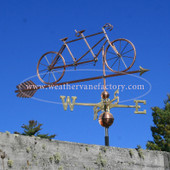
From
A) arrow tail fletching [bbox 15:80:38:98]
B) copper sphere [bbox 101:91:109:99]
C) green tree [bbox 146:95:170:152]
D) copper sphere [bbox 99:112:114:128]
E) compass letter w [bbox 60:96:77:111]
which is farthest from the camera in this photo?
green tree [bbox 146:95:170:152]

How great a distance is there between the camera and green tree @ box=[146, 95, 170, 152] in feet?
69.5

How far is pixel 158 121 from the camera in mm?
22156

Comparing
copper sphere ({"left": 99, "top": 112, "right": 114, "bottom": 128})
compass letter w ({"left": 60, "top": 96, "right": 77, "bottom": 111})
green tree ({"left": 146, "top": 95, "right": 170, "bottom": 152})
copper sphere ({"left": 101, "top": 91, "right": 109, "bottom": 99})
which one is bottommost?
copper sphere ({"left": 99, "top": 112, "right": 114, "bottom": 128})

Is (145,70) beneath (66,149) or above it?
above

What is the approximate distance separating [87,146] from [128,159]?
116 cm

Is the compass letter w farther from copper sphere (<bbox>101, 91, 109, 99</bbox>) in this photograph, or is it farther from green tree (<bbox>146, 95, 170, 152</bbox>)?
green tree (<bbox>146, 95, 170, 152</bbox>)

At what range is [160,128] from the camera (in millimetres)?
21922

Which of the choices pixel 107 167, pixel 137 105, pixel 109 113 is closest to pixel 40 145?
pixel 107 167

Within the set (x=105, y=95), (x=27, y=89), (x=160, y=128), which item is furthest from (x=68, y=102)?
(x=160, y=128)

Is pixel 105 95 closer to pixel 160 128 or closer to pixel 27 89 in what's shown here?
pixel 27 89

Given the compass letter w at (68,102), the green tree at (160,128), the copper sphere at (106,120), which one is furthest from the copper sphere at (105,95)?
the green tree at (160,128)

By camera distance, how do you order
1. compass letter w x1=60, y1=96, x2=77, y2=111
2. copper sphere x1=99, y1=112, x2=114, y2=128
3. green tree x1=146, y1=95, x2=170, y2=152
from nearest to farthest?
copper sphere x1=99, y1=112, x2=114, y2=128 < compass letter w x1=60, y1=96, x2=77, y2=111 < green tree x1=146, y1=95, x2=170, y2=152

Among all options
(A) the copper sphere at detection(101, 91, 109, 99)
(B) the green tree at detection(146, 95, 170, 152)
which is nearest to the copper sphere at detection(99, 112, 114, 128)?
(A) the copper sphere at detection(101, 91, 109, 99)

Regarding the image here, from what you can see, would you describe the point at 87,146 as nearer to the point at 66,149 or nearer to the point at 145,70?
the point at 66,149
